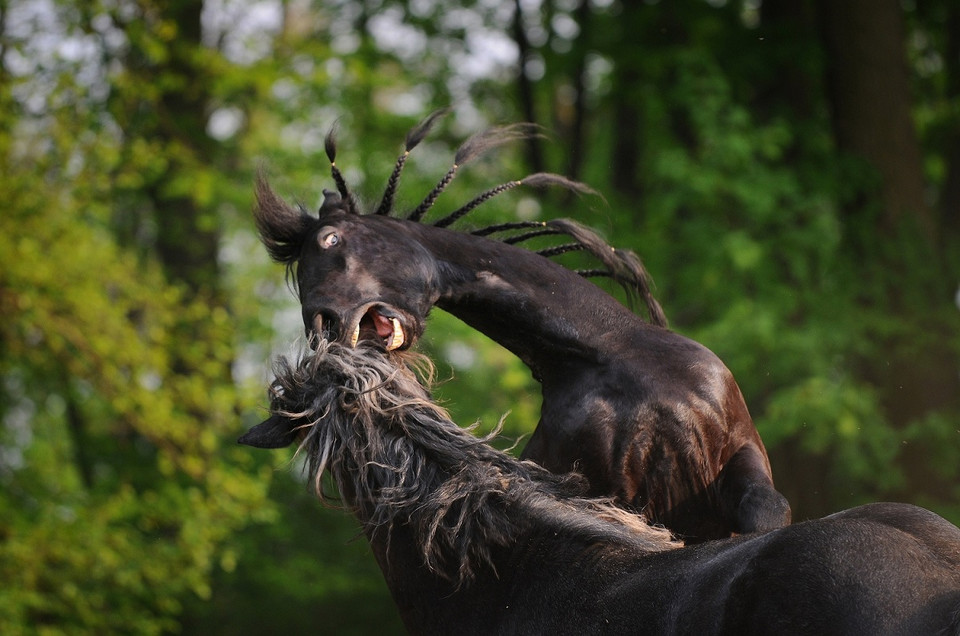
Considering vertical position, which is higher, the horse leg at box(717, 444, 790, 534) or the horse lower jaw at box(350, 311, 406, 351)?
the horse lower jaw at box(350, 311, 406, 351)

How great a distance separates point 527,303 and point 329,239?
0.63 meters

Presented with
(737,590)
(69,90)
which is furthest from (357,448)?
(69,90)

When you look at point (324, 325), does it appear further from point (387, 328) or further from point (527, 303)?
point (527, 303)

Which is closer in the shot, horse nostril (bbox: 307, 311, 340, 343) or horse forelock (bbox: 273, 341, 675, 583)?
horse forelock (bbox: 273, 341, 675, 583)

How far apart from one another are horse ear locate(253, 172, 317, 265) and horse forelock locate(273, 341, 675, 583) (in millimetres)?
1018

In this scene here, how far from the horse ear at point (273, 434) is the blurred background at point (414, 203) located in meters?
5.63

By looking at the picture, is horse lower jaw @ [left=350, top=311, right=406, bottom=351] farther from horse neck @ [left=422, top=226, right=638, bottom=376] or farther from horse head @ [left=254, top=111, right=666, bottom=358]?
horse neck @ [left=422, top=226, right=638, bottom=376]

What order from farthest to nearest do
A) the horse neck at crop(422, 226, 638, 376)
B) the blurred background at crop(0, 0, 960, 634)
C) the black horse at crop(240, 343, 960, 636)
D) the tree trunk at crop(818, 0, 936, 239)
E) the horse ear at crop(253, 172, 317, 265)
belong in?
the tree trunk at crop(818, 0, 936, 239) → the blurred background at crop(0, 0, 960, 634) → the horse ear at crop(253, 172, 317, 265) → the horse neck at crop(422, 226, 638, 376) → the black horse at crop(240, 343, 960, 636)

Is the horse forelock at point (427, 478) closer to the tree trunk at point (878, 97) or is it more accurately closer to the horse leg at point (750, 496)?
the horse leg at point (750, 496)

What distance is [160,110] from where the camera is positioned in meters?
12.5

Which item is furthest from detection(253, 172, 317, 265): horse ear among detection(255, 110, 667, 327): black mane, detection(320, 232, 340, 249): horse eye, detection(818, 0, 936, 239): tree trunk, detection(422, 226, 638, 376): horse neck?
detection(818, 0, 936, 239): tree trunk

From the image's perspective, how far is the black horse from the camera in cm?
211

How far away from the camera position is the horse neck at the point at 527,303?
3635 millimetres

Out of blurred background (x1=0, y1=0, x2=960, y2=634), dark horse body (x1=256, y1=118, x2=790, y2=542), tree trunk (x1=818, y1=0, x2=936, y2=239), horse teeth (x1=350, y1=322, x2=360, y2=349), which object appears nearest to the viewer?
horse teeth (x1=350, y1=322, x2=360, y2=349)
